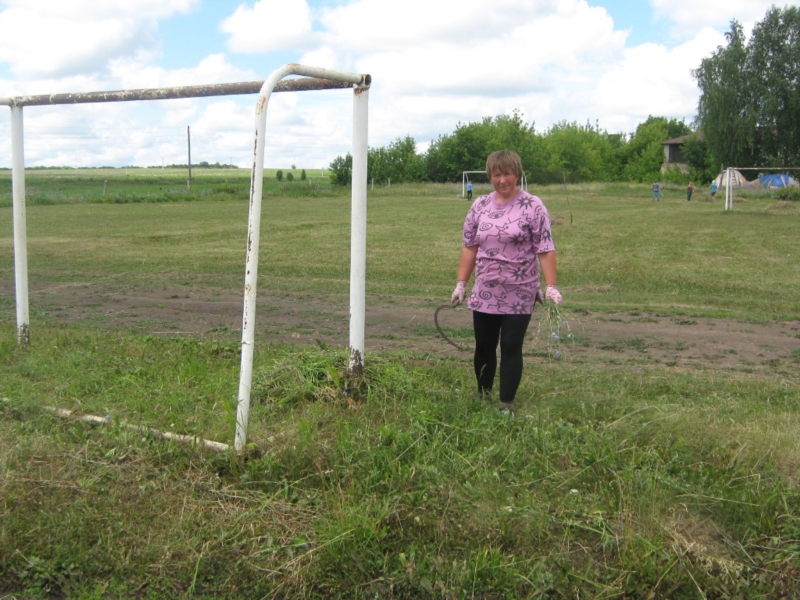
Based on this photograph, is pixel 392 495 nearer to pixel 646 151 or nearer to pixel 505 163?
pixel 505 163

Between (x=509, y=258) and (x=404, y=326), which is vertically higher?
(x=509, y=258)

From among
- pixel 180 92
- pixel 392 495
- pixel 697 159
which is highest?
pixel 697 159

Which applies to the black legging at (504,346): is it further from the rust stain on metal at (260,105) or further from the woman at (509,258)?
the rust stain on metal at (260,105)

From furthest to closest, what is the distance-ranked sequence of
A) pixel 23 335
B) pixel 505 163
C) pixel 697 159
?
1. pixel 697 159
2. pixel 23 335
3. pixel 505 163

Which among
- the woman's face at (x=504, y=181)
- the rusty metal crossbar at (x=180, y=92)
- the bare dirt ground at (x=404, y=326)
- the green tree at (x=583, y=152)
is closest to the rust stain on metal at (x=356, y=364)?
the woman's face at (x=504, y=181)

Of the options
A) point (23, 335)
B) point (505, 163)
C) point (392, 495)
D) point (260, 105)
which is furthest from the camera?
A: point (23, 335)

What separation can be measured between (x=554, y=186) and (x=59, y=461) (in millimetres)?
59254

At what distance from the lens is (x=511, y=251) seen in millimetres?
4988

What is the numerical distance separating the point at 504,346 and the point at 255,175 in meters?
1.90

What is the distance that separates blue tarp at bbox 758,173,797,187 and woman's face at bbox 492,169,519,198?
5635 cm

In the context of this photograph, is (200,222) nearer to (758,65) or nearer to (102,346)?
(102,346)

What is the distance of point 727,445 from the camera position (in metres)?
4.22

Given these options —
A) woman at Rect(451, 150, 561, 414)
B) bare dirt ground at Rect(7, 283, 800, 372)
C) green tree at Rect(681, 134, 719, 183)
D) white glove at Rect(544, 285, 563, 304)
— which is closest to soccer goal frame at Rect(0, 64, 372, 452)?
woman at Rect(451, 150, 561, 414)

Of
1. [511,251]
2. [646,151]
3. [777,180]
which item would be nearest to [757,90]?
[777,180]
